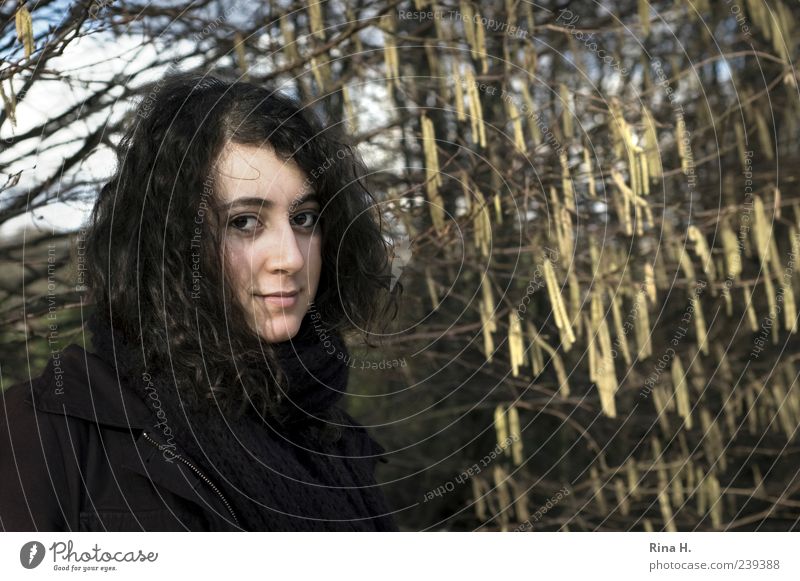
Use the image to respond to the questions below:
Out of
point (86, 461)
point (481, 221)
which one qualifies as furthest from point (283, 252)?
point (481, 221)

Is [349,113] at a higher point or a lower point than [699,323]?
higher

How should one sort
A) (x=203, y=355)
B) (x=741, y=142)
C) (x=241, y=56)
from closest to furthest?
(x=203, y=355) → (x=241, y=56) → (x=741, y=142)

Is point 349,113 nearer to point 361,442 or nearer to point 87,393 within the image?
point 361,442

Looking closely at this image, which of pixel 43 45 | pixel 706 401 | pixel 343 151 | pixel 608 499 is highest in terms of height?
pixel 43 45

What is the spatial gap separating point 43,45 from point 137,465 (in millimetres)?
1047

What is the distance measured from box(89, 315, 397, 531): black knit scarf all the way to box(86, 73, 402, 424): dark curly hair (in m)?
0.03

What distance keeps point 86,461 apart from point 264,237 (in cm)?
44

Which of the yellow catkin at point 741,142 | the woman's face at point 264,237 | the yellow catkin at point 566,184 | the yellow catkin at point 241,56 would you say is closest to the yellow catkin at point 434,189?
the yellow catkin at point 566,184

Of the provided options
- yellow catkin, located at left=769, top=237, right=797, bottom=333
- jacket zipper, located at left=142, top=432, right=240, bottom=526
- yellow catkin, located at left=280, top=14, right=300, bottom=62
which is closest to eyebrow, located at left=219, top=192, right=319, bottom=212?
jacket zipper, located at left=142, top=432, right=240, bottom=526

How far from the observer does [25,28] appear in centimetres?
167

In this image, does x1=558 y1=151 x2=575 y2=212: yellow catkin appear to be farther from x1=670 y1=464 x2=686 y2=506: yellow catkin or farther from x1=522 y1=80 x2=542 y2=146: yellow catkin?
x1=670 y1=464 x2=686 y2=506: yellow catkin
